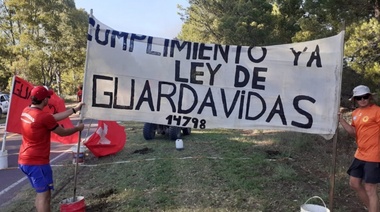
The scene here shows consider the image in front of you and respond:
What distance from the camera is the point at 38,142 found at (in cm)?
388

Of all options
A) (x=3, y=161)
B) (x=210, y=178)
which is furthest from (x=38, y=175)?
(x=3, y=161)

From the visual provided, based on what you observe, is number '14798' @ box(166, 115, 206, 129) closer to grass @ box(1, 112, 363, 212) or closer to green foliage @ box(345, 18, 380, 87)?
grass @ box(1, 112, 363, 212)

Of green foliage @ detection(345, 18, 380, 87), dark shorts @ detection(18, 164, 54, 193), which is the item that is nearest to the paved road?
dark shorts @ detection(18, 164, 54, 193)

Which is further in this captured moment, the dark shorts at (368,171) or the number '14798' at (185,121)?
the number '14798' at (185,121)

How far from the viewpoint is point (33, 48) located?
27.3 m

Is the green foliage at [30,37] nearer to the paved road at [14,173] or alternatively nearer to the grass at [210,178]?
the paved road at [14,173]

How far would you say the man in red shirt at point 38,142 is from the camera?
3.80 meters

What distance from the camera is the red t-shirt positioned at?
3779mm

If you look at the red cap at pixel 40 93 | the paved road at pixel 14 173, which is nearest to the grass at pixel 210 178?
the paved road at pixel 14 173

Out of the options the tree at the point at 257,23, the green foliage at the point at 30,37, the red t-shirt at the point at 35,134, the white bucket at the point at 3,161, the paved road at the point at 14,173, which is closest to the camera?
the red t-shirt at the point at 35,134

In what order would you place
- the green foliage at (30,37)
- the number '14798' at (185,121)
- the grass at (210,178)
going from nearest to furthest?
the number '14798' at (185,121), the grass at (210,178), the green foliage at (30,37)

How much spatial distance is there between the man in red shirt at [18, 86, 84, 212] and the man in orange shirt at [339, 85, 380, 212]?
364 cm

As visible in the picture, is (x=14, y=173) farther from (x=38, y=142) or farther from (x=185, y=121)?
(x=185, y=121)

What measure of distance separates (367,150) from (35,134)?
395 cm
